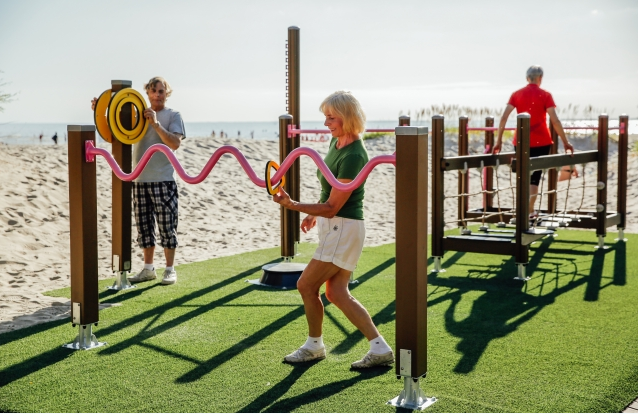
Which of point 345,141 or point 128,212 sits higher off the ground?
point 345,141

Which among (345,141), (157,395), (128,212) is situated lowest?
(157,395)

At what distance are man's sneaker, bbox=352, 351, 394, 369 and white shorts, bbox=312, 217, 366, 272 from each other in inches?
20.7

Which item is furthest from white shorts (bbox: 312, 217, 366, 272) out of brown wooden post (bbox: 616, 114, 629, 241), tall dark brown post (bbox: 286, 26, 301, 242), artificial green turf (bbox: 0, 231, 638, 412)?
brown wooden post (bbox: 616, 114, 629, 241)

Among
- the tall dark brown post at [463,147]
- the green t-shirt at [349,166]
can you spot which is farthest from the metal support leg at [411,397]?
the tall dark brown post at [463,147]

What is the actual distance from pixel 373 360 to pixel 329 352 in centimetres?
46

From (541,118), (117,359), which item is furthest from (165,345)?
(541,118)

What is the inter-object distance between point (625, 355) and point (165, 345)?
2866 mm

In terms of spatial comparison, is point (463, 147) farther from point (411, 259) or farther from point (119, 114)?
point (411, 259)

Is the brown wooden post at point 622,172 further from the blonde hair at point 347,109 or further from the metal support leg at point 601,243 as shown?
the blonde hair at point 347,109

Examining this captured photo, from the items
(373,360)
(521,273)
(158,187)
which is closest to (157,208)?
(158,187)

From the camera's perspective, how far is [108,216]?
10078 mm

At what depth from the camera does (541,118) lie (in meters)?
7.64

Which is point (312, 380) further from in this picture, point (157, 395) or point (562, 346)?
point (562, 346)

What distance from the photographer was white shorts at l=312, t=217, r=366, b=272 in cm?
393
